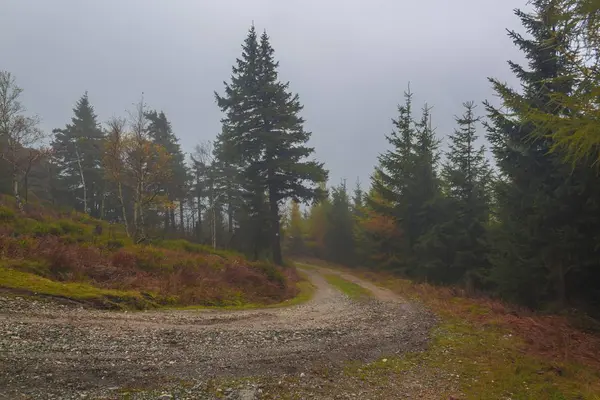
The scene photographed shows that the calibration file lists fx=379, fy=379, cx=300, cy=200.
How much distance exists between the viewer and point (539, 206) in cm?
1328

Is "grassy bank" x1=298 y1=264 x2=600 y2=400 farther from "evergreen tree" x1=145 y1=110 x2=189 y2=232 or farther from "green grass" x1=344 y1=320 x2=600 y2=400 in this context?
"evergreen tree" x1=145 y1=110 x2=189 y2=232

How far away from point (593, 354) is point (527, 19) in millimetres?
12554

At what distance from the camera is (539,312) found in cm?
1370

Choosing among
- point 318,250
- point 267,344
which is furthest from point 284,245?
point 267,344

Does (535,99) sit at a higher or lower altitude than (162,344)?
higher

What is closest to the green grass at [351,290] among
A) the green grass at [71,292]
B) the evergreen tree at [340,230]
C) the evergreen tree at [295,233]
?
the green grass at [71,292]

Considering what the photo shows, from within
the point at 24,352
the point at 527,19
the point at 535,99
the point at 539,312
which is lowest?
the point at 539,312

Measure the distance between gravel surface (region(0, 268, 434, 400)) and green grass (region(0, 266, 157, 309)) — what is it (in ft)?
1.86

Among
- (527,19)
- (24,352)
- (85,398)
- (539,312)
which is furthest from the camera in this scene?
(527,19)

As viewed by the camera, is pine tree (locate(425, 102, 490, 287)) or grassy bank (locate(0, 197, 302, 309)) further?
pine tree (locate(425, 102, 490, 287))

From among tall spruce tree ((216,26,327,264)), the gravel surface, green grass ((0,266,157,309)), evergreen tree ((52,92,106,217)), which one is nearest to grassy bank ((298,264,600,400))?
the gravel surface

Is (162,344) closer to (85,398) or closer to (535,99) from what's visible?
(85,398)

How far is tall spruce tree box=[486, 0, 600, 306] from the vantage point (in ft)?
40.3

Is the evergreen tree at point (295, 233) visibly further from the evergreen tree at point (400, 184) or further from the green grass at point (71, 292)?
the green grass at point (71, 292)
